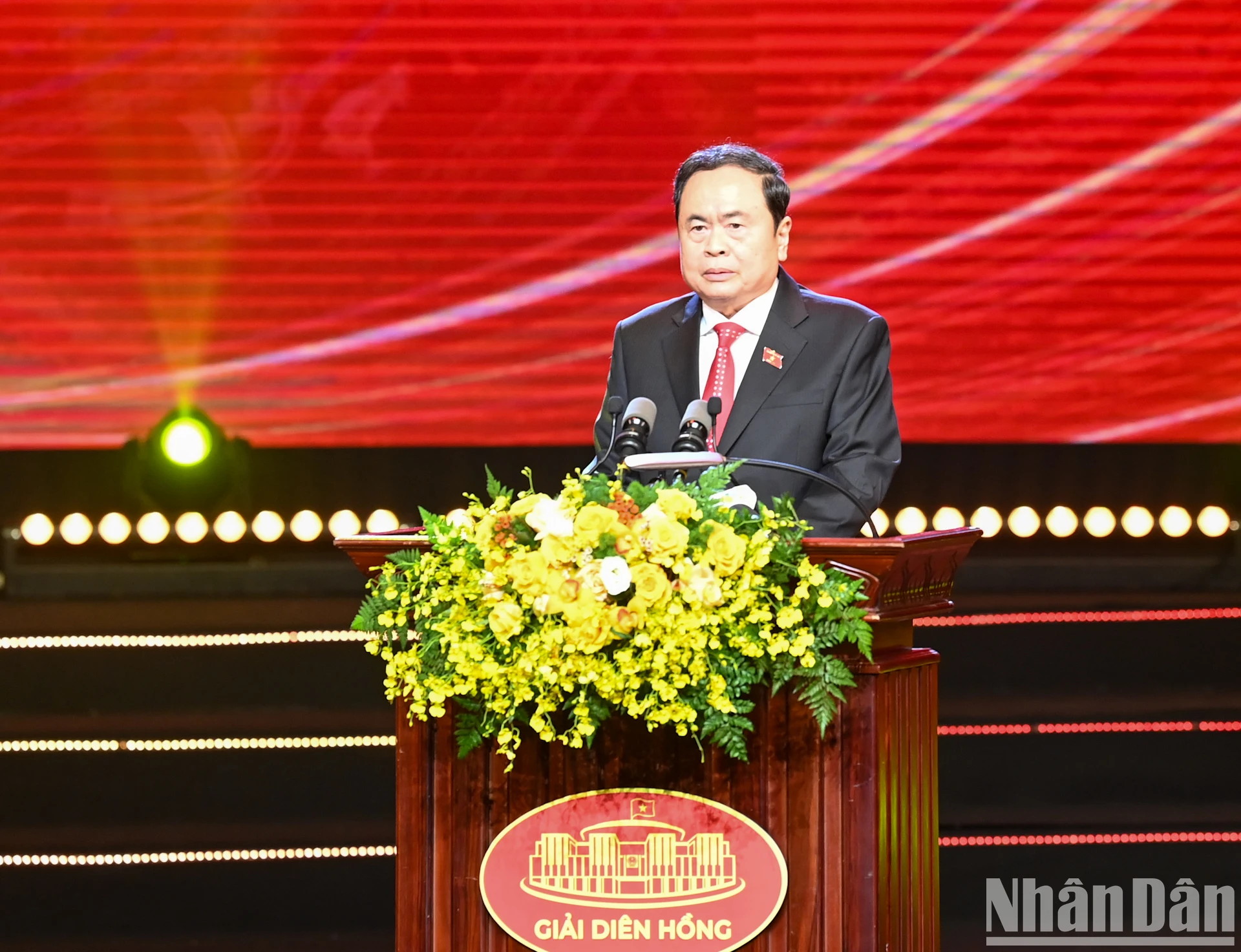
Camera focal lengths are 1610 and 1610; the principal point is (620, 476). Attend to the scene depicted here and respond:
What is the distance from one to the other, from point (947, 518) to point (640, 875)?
2480mm

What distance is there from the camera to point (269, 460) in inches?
175

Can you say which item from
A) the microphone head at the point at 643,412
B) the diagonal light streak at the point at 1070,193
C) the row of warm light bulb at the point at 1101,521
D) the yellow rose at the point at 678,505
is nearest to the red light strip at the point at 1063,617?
the row of warm light bulb at the point at 1101,521

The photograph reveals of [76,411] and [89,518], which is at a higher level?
[76,411]

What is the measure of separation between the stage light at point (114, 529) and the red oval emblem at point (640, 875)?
257 centimetres

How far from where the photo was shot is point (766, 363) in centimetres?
264

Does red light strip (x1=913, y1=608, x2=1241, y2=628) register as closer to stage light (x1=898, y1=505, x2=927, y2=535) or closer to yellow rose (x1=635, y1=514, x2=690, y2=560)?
stage light (x1=898, y1=505, x2=927, y2=535)

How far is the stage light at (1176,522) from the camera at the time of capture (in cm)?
444

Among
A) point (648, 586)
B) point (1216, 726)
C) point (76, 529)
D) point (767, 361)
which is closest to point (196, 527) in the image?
point (76, 529)

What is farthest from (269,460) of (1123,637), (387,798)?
(1123,637)

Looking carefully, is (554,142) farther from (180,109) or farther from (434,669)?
(434,669)

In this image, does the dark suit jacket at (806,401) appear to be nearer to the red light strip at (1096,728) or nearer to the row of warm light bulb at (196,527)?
the row of warm light bulb at (196,527)

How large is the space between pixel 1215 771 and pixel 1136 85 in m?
2.00

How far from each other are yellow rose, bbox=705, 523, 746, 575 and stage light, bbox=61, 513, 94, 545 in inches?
112

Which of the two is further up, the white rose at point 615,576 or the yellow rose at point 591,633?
the white rose at point 615,576
